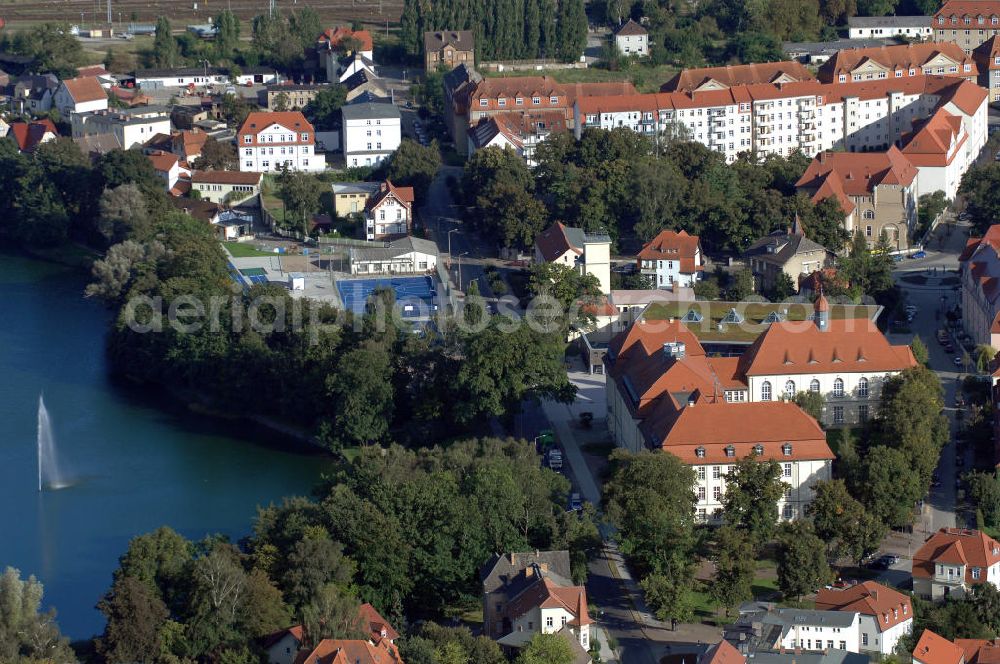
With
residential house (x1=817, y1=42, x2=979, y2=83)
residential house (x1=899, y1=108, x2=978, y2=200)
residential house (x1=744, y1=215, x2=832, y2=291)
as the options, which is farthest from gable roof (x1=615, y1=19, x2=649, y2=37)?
residential house (x1=744, y1=215, x2=832, y2=291)

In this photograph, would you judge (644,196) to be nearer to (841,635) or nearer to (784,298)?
(784,298)

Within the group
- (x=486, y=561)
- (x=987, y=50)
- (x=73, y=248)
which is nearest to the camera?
(x=486, y=561)

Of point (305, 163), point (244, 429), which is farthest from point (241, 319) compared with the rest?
point (305, 163)

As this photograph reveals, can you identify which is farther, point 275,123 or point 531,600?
point 275,123

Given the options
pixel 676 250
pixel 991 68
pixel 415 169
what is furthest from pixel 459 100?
pixel 991 68

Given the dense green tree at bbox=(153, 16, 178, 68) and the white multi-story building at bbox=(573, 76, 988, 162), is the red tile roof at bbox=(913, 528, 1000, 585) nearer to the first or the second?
the white multi-story building at bbox=(573, 76, 988, 162)

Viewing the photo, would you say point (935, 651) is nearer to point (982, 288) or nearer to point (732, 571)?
point (732, 571)
